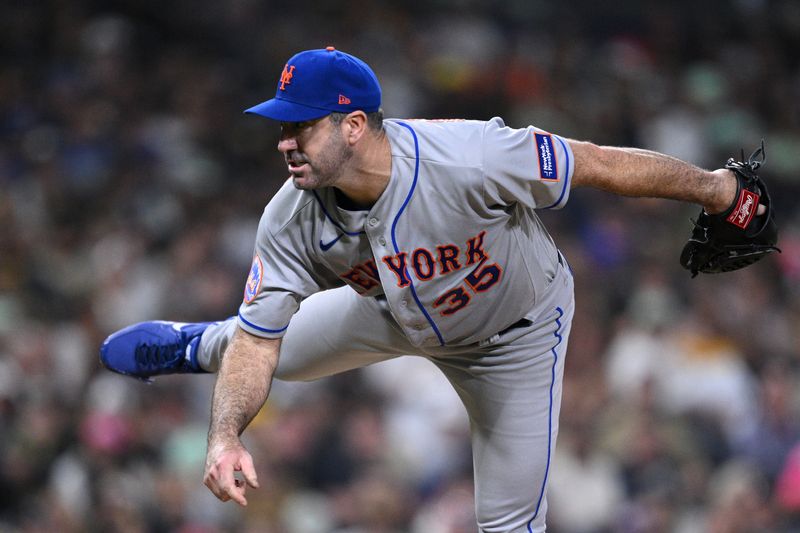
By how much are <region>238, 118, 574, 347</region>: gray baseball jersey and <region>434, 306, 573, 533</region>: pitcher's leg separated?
0.14 meters

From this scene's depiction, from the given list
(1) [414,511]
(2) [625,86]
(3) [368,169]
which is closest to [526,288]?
(3) [368,169]

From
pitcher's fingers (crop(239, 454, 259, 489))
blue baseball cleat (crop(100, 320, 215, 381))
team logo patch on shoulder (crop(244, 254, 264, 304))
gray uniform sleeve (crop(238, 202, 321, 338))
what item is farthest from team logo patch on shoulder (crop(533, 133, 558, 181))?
blue baseball cleat (crop(100, 320, 215, 381))

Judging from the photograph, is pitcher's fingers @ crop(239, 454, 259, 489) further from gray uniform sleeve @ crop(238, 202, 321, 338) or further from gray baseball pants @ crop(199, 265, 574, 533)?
gray baseball pants @ crop(199, 265, 574, 533)

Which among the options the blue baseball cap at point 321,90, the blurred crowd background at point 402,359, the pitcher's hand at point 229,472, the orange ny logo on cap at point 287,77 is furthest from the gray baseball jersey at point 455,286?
the blurred crowd background at point 402,359

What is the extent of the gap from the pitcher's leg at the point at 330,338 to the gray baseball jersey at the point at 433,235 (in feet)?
0.44

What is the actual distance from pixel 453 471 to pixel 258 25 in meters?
3.29

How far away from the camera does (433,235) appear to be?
2.69 m

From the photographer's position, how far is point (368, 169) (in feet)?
8.61

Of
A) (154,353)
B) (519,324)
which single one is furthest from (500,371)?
(154,353)

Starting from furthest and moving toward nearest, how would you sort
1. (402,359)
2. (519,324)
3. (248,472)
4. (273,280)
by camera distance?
(402,359)
(519,324)
(273,280)
(248,472)

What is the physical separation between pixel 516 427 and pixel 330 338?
1.75 feet

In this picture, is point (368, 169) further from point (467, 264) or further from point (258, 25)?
point (258, 25)

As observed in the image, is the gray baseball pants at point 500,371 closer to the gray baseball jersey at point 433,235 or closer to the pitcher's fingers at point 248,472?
the gray baseball jersey at point 433,235

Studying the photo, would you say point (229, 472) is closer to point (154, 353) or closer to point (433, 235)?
point (433, 235)
